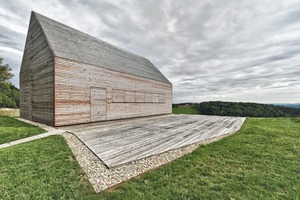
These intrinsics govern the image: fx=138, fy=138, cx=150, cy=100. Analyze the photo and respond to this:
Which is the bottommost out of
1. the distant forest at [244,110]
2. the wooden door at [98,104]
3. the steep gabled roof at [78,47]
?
the distant forest at [244,110]

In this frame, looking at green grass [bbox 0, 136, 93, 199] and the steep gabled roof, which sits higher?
the steep gabled roof

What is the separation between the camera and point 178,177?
8.11 ft

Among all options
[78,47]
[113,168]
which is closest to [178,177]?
[113,168]

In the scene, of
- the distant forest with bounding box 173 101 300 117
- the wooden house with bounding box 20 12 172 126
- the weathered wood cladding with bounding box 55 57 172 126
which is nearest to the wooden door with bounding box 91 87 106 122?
the wooden house with bounding box 20 12 172 126

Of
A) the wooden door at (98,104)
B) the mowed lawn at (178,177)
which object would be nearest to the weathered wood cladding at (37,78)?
the wooden door at (98,104)

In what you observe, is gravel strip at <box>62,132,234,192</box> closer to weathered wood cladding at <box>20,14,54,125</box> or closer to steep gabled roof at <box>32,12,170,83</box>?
weathered wood cladding at <box>20,14,54,125</box>

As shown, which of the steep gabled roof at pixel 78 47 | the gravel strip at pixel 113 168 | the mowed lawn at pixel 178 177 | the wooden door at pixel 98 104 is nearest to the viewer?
the mowed lawn at pixel 178 177

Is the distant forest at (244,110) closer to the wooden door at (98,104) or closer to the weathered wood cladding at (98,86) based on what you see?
the weathered wood cladding at (98,86)

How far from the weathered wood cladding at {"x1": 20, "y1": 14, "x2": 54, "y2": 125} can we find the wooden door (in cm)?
209

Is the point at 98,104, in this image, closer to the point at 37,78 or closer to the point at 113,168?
the point at 37,78

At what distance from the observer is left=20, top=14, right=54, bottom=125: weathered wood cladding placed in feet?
24.0

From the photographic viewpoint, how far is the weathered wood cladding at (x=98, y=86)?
7199 mm

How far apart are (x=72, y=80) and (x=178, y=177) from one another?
7403 millimetres

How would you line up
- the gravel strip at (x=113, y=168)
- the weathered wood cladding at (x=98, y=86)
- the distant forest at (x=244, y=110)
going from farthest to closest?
1. the distant forest at (x=244, y=110)
2. the weathered wood cladding at (x=98, y=86)
3. the gravel strip at (x=113, y=168)
